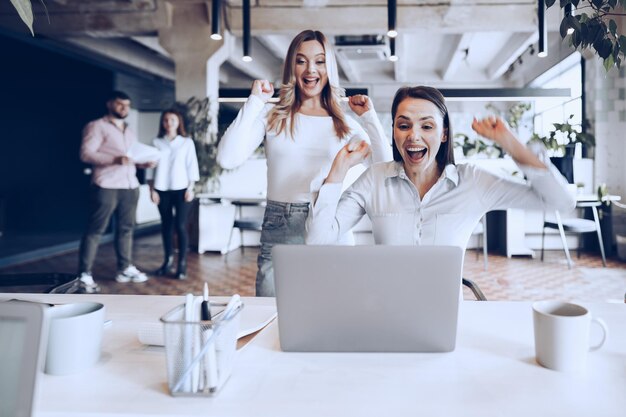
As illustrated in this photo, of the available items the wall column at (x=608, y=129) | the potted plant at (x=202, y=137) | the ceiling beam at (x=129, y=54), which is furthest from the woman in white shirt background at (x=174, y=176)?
the wall column at (x=608, y=129)

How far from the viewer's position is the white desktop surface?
2.27 ft

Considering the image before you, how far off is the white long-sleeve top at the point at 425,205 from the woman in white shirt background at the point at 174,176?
131 inches

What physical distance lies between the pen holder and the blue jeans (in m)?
1.01

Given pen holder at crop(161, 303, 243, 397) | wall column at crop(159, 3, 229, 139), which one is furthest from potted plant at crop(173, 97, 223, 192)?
pen holder at crop(161, 303, 243, 397)

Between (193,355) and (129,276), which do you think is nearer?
(193,355)

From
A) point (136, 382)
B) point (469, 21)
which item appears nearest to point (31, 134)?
point (469, 21)

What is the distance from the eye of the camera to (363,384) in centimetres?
78

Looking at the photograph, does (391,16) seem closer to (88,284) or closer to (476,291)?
(476,291)

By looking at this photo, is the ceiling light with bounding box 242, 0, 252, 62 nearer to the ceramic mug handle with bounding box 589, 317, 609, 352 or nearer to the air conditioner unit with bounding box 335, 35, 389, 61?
the air conditioner unit with bounding box 335, 35, 389, 61

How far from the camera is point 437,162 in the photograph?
164cm

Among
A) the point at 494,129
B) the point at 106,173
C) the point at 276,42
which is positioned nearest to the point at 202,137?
the point at 106,173

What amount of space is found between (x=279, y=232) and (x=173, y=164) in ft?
10.2

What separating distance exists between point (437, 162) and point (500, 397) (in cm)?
103

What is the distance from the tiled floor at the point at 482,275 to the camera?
13.9ft
